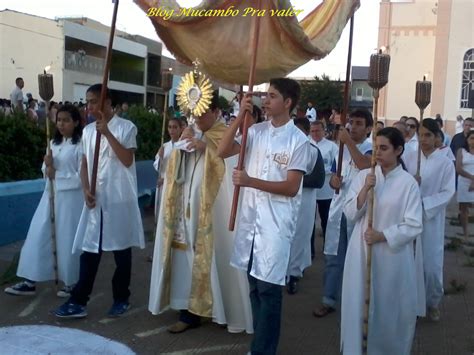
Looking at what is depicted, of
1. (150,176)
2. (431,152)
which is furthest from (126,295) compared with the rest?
(150,176)

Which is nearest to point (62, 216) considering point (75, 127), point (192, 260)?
point (75, 127)

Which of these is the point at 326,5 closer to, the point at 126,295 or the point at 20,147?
the point at 126,295

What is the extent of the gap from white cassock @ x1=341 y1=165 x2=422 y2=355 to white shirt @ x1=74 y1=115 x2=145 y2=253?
1.99 meters

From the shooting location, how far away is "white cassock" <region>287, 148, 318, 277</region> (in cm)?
608

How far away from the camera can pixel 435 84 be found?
35062 mm

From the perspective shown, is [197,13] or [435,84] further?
[435,84]

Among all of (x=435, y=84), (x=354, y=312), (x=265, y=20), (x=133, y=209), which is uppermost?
(x=435, y=84)

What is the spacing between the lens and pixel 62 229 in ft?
18.2

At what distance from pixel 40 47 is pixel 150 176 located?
28364 mm

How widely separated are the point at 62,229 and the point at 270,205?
7.86 ft

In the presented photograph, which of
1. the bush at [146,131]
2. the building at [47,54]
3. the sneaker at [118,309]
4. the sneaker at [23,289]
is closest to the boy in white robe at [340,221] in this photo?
the sneaker at [118,309]

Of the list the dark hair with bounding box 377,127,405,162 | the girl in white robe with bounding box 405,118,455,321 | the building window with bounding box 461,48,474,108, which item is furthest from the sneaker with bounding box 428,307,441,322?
the building window with bounding box 461,48,474,108

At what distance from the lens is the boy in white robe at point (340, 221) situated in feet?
17.6

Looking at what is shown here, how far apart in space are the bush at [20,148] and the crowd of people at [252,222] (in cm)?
267
